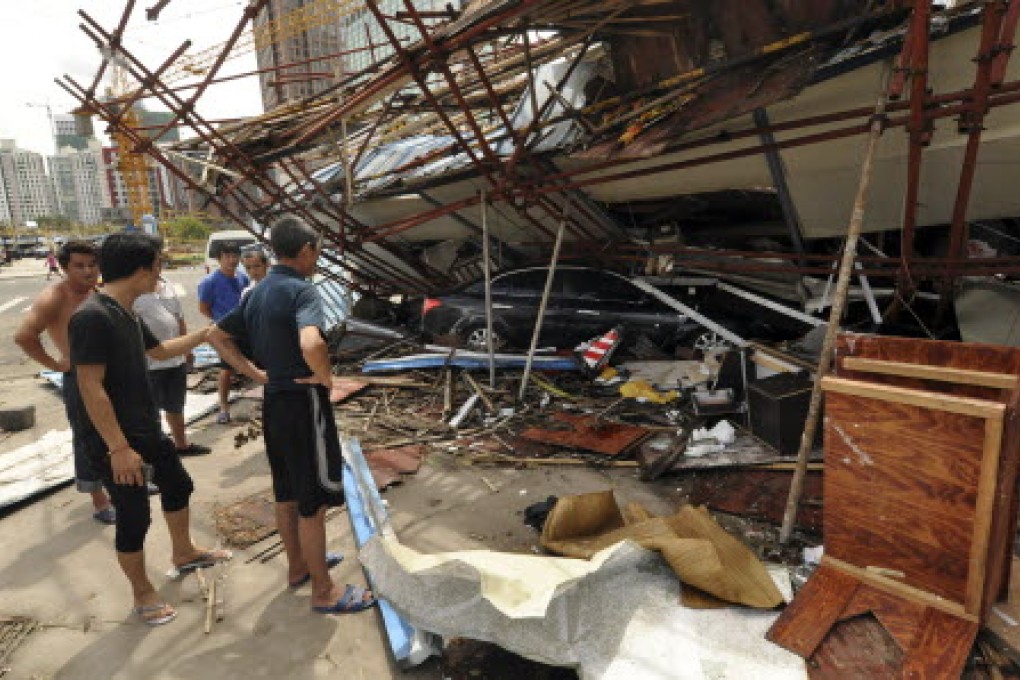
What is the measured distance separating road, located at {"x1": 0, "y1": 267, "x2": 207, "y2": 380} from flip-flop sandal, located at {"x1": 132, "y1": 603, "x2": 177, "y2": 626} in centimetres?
778

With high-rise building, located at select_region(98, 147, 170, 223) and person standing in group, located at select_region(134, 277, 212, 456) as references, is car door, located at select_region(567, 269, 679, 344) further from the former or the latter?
high-rise building, located at select_region(98, 147, 170, 223)

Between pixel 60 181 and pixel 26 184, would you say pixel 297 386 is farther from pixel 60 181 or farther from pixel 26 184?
pixel 60 181

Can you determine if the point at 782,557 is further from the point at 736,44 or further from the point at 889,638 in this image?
the point at 736,44

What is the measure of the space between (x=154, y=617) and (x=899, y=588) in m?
3.75

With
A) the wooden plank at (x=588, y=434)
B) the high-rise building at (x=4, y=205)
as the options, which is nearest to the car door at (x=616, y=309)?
the wooden plank at (x=588, y=434)

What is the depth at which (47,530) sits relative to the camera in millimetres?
4023

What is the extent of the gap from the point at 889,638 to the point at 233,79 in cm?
731

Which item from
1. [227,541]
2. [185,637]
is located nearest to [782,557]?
[185,637]

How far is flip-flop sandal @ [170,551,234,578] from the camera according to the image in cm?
346

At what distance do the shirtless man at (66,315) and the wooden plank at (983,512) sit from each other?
4864mm

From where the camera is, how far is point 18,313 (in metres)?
15.1

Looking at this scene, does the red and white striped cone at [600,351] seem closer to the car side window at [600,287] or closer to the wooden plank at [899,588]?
the car side window at [600,287]

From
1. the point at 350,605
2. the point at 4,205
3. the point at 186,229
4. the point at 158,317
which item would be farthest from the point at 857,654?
the point at 4,205

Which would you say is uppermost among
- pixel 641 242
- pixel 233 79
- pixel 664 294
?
pixel 233 79
